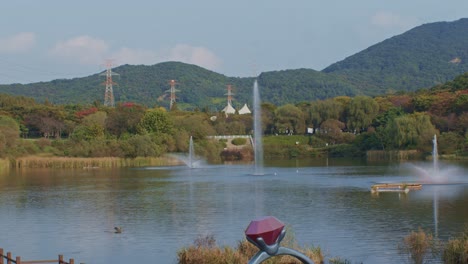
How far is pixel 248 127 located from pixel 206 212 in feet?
200

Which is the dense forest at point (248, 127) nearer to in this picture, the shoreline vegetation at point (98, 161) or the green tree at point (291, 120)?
the green tree at point (291, 120)

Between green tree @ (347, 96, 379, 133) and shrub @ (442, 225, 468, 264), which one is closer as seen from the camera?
shrub @ (442, 225, 468, 264)

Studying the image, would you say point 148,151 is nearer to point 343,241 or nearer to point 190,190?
point 190,190

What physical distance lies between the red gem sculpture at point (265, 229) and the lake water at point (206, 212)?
9260 millimetres

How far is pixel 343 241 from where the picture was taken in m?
20.7

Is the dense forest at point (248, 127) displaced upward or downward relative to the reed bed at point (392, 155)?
upward

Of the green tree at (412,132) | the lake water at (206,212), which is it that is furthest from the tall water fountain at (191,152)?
the lake water at (206,212)

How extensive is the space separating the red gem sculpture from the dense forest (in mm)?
53451

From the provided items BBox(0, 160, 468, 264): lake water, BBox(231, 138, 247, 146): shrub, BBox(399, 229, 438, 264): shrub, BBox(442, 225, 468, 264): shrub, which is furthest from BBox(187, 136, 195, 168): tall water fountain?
BBox(442, 225, 468, 264): shrub

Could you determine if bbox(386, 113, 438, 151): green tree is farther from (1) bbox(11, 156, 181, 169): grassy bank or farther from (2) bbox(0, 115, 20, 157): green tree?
(2) bbox(0, 115, 20, 157): green tree

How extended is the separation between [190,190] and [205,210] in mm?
8969

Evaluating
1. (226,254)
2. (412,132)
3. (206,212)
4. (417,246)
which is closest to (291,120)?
(412,132)

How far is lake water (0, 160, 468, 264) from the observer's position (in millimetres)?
20312

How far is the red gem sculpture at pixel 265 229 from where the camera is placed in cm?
898
